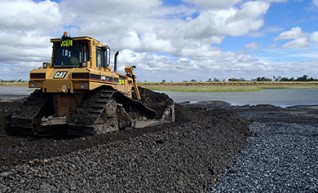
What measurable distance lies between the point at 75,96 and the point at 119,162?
4.06 m

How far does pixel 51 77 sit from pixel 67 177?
504 cm

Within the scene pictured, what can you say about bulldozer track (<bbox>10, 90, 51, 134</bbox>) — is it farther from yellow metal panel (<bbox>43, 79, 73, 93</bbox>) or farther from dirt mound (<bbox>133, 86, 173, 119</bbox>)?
dirt mound (<bbox>133, 86, 173, 119</bbox>)

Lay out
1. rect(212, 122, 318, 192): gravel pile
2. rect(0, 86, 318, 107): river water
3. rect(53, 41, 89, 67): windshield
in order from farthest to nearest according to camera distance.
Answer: rect(0, 86, 318, 107): river water, rect(53, 41, 89, 67): windshield, rect(212, 122, 318, 192): gravel pile

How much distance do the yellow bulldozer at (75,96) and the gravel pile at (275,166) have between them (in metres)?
3.74

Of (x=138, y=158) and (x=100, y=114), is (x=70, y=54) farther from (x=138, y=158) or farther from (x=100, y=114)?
(x=138, y=158)

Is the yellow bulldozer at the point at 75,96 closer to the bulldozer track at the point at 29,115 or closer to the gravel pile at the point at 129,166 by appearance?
the bulldozer track at the point at 29,115

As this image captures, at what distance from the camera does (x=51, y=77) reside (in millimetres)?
10477

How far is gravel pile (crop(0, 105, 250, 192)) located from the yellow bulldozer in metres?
0.84

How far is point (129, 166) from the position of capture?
23.8ft

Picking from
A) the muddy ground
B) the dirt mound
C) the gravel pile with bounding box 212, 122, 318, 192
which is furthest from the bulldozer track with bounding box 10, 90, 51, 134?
the dirt mound

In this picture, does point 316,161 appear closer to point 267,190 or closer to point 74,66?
point 267,190

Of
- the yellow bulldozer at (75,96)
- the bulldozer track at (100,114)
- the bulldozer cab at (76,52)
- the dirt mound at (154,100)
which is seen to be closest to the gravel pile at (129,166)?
Result: the bulldozer track at (100,114)

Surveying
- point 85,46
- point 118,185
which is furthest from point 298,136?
point 118,185

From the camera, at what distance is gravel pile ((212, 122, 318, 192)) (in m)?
7.96
